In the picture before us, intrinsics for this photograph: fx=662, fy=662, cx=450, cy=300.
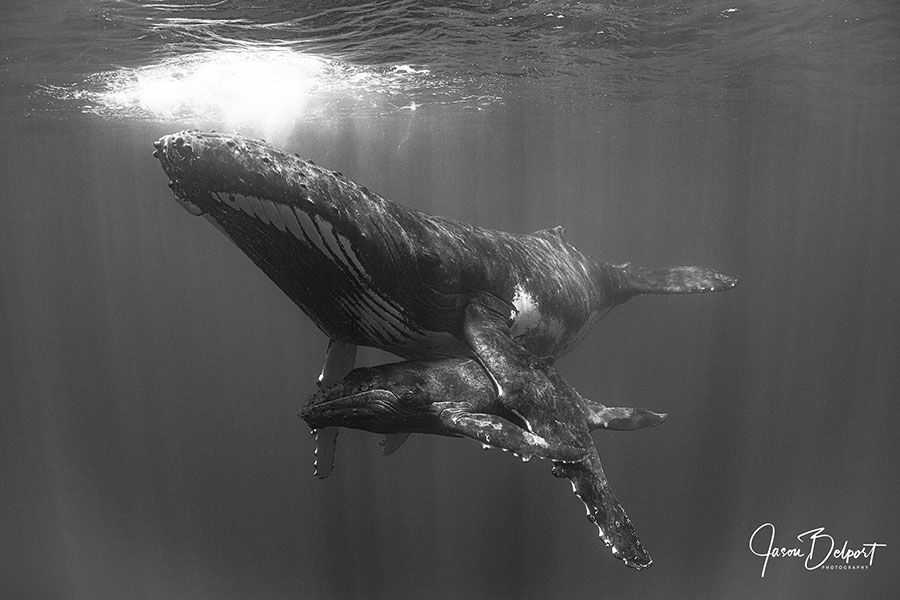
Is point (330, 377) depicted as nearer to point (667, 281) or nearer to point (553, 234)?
point (553, 234)

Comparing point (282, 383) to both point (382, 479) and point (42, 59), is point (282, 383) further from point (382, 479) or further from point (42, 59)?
point (42, 59)

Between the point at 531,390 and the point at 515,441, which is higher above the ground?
the point at 531,390

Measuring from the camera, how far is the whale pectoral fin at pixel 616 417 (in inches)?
211

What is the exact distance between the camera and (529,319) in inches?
264

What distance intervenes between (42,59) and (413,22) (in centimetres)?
986

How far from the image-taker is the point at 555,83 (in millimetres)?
22125

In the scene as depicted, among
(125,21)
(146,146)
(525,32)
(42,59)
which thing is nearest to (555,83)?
(525,32)

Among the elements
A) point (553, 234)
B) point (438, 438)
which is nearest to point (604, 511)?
point (553, 234)

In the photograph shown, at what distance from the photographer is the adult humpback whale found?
445cm

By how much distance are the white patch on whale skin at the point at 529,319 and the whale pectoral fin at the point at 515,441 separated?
6.09ft

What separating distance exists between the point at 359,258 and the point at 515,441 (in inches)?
71.9

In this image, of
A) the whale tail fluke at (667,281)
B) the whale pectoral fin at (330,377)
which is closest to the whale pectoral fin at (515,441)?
the whale pectoral fin at (330,377)

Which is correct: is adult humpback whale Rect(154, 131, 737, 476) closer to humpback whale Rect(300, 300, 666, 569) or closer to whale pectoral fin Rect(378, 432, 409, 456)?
humpback whale Rect(300, 300, 666, 569)

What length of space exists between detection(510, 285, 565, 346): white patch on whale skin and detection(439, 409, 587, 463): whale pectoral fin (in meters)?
1.86
